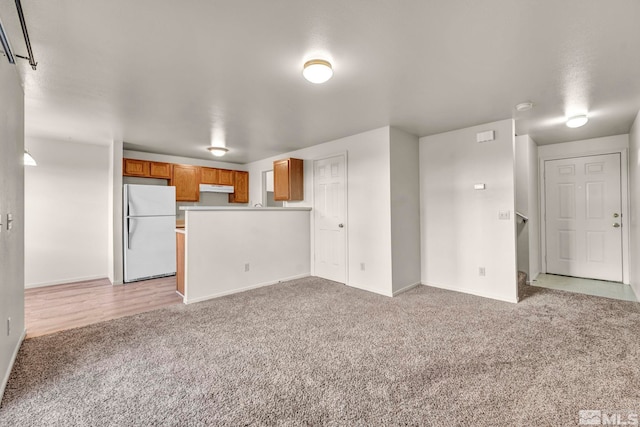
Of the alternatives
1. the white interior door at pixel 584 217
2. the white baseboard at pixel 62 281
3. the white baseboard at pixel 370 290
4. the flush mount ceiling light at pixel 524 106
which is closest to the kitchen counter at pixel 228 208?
the white baseboard at pixel 370 290

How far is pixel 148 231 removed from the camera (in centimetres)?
492

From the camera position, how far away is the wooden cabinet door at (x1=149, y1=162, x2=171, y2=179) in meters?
5.50

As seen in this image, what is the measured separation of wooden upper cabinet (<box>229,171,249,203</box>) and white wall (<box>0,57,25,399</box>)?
4201mm

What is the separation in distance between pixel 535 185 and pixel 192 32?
5.47 m

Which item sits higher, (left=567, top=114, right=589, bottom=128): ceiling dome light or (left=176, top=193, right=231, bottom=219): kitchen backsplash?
(left=567, top=114, right=589, bottom=128): ceiling dome light

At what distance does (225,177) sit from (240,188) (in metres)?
0.43

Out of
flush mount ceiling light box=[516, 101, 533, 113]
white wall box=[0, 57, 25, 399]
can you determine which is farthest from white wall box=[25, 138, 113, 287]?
flush mount ceiling light box=[516, 101, 533, 113]

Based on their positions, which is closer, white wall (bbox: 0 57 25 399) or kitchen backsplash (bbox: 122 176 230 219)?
white wall (bbox: 0 57 25 399)

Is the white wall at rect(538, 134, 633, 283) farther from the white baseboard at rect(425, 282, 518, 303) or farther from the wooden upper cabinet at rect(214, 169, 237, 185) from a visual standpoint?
the wooden upper cabinet at rect(214, 169, 237, 185)

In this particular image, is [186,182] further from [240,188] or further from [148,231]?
[148,231]

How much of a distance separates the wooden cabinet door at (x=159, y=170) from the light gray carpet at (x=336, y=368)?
3.15 meters

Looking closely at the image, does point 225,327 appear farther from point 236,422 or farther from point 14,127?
point 14,127

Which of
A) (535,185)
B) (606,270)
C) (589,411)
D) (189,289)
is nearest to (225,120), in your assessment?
(189,289)

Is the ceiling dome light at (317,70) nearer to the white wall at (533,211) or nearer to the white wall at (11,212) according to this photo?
the white wall at (11,212)
